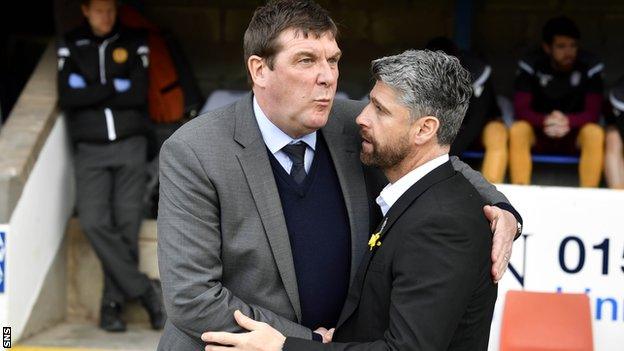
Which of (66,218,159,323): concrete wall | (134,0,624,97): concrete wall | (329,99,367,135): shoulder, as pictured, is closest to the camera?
(329,99,367,135): shoulder

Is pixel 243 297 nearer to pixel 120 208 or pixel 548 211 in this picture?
pixel 548 211

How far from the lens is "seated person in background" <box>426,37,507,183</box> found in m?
6.31

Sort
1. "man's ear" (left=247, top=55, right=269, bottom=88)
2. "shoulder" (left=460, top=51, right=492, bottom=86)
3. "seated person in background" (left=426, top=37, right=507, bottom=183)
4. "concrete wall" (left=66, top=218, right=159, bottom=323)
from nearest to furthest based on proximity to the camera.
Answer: "man's ear" (left=247, top=55, right=269, bottom=88)
"seated person in background" (left=426, top=37, right=507, bottom=183)
"shoulder" (left=460, top=51, right=492, bottom=86)
"concrete wall" (left=66, top=218, right=159, bottom=323)

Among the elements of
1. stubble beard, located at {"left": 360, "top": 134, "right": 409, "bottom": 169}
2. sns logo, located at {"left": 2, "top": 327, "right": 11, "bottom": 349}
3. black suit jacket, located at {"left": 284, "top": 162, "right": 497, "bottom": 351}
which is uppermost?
stubble beard, located at {"left": 360, "top": 134, "right": 409, "bottom": 169}

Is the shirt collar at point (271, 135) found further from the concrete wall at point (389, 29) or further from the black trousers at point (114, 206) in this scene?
the concrete wall at point (389, 29)

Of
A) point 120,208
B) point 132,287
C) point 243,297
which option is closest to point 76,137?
point 120,208

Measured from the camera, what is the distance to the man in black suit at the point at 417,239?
8.21 feet

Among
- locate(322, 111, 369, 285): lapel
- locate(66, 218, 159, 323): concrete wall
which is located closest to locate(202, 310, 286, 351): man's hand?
locate(322, 111, 369, 285): lapel

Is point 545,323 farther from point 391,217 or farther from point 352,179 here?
point 391,217

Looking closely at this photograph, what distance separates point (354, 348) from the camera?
259cm

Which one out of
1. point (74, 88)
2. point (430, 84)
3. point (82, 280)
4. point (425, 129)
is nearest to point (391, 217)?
point (425, 129)

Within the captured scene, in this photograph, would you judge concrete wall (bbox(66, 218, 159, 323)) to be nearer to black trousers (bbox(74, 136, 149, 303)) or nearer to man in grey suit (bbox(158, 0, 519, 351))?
black trousers (bbox(74, 136, 149, 303))

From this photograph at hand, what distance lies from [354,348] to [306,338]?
0.17 m

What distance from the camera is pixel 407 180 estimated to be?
2727mm
